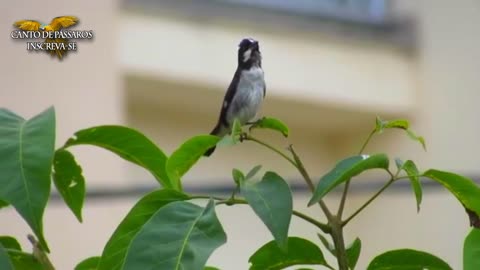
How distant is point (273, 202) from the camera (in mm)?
528

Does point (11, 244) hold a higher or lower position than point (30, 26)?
lower

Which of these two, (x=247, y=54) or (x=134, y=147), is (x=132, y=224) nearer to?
(x=134, y=147)

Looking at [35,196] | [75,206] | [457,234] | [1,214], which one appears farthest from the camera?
[457,234]

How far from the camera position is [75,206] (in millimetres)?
652

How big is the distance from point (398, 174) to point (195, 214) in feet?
0.37

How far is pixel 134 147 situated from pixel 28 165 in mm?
123

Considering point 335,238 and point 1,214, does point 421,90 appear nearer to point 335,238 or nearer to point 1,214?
point 1,214

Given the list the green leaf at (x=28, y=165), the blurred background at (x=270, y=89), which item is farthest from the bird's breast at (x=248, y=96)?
the blurred background at (x=270, y=89)

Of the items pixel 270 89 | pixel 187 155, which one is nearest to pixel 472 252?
pixel 187 155

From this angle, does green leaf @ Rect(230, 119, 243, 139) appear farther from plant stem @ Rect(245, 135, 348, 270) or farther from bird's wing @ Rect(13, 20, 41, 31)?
bird's wing @ Rect(13, 20, 41, 31)

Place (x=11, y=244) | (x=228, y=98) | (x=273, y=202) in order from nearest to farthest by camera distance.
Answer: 1. (x=273, y=202)
2. (x=11, y=244)
3. (x=228, y=98)

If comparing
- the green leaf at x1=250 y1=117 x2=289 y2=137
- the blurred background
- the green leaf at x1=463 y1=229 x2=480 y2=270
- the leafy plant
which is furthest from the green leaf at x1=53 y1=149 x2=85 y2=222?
the blurred background

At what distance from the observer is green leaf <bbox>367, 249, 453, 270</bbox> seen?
0.59 meters

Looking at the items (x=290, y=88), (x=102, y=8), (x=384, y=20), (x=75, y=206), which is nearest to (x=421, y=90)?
(x=384, y=20)
